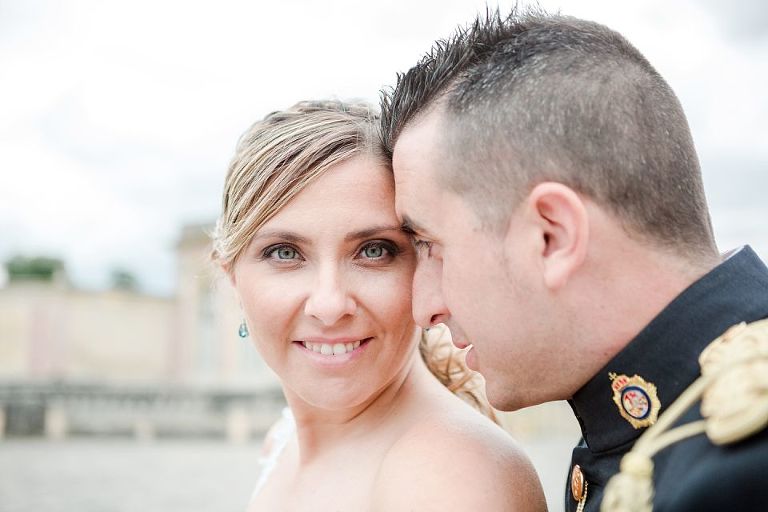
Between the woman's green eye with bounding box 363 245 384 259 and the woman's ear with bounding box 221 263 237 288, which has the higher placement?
the woman's green eye with bounding box 363 245 384 259

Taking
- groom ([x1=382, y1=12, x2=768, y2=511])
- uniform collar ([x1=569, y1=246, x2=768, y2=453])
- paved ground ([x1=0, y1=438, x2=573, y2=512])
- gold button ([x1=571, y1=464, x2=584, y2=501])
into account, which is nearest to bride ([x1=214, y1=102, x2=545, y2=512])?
gold button ([x1=571, y1=464, x2=584, y2=501])

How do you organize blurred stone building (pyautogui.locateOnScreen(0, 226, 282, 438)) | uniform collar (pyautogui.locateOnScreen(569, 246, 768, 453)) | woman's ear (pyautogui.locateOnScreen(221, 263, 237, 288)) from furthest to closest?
blurred stone building (pyautogui.locateOnScreen(0, 226, 282, 438))
woman's ear (pyautogui.locateOnScreen(221, 263, 237, 288))
uniform collar (pyautogui.locateOnScreen(569, 246, 768, 453))

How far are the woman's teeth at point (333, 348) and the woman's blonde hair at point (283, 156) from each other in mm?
378

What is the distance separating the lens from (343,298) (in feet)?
7.01

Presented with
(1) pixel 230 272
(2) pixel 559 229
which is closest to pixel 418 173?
(2) pixel 559 229

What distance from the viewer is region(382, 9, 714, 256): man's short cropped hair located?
1.60 meters

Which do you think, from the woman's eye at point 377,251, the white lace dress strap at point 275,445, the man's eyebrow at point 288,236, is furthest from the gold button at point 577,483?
the white lace dress strap at point 275,445

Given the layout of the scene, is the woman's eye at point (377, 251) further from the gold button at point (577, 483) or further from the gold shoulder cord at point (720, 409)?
the gold shoulder cord at point (720, 409)

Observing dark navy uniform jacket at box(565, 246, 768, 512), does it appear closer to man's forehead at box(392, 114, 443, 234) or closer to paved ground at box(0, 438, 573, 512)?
A: man's forehead at box(392, 114, 443, 234)

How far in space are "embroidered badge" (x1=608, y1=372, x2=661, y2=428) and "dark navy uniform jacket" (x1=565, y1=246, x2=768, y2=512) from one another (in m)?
0.01

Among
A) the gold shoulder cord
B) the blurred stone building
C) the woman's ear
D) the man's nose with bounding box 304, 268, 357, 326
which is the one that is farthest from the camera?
the blurred stone building

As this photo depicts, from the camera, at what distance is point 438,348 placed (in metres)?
2.93

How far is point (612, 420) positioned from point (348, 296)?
80 cm

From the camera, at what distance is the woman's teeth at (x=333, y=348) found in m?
2.23
